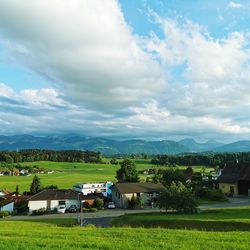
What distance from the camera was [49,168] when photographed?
18000cm

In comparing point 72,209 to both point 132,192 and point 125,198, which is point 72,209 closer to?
point 125,198

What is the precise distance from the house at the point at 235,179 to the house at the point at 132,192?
1777cm

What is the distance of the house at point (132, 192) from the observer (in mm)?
67938

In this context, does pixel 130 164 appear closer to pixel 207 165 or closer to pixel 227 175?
pixel 227 175

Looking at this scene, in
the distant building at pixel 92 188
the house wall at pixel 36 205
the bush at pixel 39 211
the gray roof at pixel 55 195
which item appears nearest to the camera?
the bush at pixel 39 211

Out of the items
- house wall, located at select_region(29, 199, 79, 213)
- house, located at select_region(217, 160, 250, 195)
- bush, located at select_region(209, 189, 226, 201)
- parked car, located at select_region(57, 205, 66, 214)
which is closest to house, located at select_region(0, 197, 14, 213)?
house wall, located at select_region(29, 199, 79, 213)

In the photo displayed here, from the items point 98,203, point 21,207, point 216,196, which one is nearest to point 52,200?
point 21,207

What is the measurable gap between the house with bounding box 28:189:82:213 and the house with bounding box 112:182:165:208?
784 centimetres

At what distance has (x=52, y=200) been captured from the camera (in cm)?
6794

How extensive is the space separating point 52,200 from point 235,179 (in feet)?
132

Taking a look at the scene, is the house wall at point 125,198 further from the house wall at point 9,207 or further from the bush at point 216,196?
the house wall at point 9,207

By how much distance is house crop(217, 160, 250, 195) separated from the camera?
7631 cm

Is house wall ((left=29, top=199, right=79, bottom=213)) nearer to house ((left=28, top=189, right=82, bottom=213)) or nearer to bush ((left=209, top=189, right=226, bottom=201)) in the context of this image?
house ((left=28, top=189, right=82, bottom=213))

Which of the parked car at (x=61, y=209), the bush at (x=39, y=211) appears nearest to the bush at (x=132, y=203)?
the parked car at (x=61, y=209)
